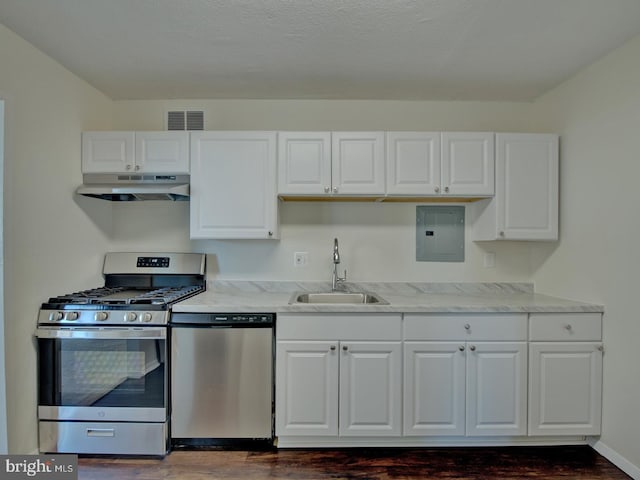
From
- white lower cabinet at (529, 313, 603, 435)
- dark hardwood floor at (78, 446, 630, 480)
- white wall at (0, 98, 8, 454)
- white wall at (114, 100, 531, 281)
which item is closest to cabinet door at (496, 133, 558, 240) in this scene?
white wall at (114, 100, 531, 281)

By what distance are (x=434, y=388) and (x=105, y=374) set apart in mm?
1985

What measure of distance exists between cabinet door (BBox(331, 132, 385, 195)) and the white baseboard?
2.07m

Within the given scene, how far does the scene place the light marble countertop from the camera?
78.7 inches

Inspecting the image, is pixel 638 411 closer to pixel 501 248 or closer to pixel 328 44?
pixel 501 248

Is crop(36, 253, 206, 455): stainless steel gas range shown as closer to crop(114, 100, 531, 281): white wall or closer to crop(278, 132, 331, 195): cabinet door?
crop(114, 100, 531, 281): white wall

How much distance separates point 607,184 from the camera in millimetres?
1959

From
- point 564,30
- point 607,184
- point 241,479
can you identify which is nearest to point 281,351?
point 241,479

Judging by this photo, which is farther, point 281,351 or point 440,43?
point 281,351

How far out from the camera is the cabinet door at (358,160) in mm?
2268

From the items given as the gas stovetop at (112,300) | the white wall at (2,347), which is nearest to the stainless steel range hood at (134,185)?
the white wall at (2,347)

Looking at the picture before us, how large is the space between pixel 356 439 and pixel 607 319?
1.69 meters

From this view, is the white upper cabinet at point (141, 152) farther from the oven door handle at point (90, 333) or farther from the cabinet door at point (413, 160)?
the cabinet door at point (413, 160)

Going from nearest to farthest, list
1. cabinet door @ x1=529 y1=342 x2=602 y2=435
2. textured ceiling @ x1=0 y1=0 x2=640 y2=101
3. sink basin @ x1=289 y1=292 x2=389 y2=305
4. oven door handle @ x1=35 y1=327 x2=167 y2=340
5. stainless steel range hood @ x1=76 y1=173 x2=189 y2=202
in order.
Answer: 1. textured ceiling @ x1=0 y1=0 x2=640 y2=101
2. oven door handle @ x1=35 y1=327 x2=167 y2=340
3. cabinet door @ x1=529 y1=342 x2=602 y2=435
4. stainless steel range hood @ x1=76 y1=173 x2=189 y2=202
5. sink basin @ x1=289 y1=292 x2=389 y2=305

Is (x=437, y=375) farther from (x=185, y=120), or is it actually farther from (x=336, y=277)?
(x=185, y=120)
